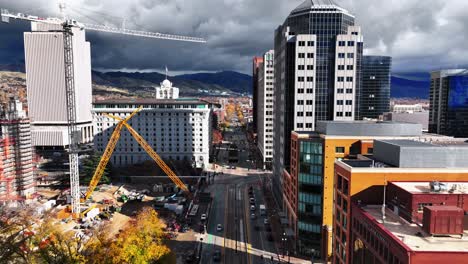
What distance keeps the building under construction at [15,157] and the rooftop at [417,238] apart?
11197cm

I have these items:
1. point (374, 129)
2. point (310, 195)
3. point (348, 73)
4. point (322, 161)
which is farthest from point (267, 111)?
point (374, 129)

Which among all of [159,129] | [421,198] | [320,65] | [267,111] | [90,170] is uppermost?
[320,65]

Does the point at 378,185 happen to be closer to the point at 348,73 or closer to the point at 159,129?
the point at 348,73

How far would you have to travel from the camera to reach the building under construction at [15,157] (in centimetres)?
10844

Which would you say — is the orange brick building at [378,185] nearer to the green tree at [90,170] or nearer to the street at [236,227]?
the street at [236,227]

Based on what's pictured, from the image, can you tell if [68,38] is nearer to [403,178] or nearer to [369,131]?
[369,131]

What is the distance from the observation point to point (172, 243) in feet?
272

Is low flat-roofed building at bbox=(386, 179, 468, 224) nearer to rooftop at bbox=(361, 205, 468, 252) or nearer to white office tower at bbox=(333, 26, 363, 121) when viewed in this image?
rooftop at bbox=(361, 205, 468, 252)

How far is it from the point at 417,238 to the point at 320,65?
6493 cm

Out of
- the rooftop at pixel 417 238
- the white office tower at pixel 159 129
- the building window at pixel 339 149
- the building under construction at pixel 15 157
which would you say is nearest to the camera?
the rooftop at pixel 417 238

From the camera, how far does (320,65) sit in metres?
91.6

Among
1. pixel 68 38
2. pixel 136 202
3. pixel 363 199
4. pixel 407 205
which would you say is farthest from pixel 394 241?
pixel 68 38

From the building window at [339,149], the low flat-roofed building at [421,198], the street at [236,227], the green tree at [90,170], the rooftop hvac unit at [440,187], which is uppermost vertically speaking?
the building window at [339,149]

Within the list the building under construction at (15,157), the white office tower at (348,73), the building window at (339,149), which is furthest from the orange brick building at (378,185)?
the building under construction at (15,157)
